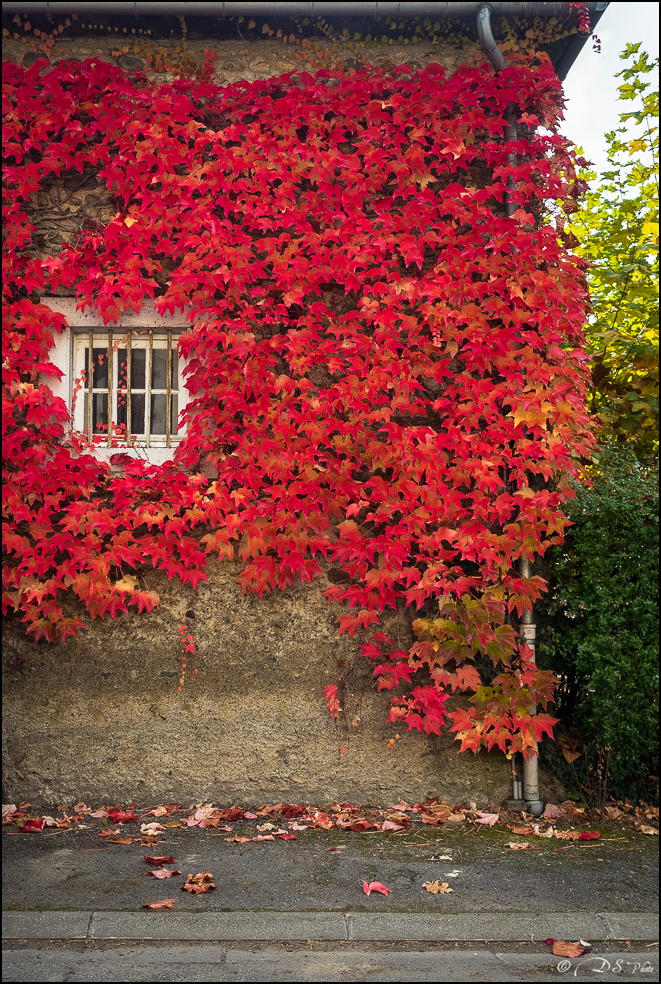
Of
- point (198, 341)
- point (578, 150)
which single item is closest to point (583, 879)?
point (198, 341)

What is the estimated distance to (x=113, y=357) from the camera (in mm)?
5160

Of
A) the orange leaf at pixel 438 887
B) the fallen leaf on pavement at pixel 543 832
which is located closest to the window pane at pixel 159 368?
the orange leaf at pixel 438 887

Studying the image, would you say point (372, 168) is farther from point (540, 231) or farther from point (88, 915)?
point (88, 915)

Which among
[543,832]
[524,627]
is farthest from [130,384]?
[543,832]

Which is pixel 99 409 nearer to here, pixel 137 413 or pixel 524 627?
pixel 137 413

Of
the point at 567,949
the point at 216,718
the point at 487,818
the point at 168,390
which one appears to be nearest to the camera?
the point at 567,949

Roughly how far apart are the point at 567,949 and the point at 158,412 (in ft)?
13.2

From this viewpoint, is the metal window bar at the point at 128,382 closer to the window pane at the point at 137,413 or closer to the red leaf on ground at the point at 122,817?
the window pane at the point at 137,413

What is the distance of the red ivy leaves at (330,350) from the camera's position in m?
4.73

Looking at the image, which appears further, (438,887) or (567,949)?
(438,887)

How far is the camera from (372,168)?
493 centimetres

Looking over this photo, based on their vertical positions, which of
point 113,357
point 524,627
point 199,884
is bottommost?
point 199,884

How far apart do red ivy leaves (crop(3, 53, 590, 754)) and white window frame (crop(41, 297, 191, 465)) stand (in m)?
0.12

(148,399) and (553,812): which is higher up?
(148,399)
